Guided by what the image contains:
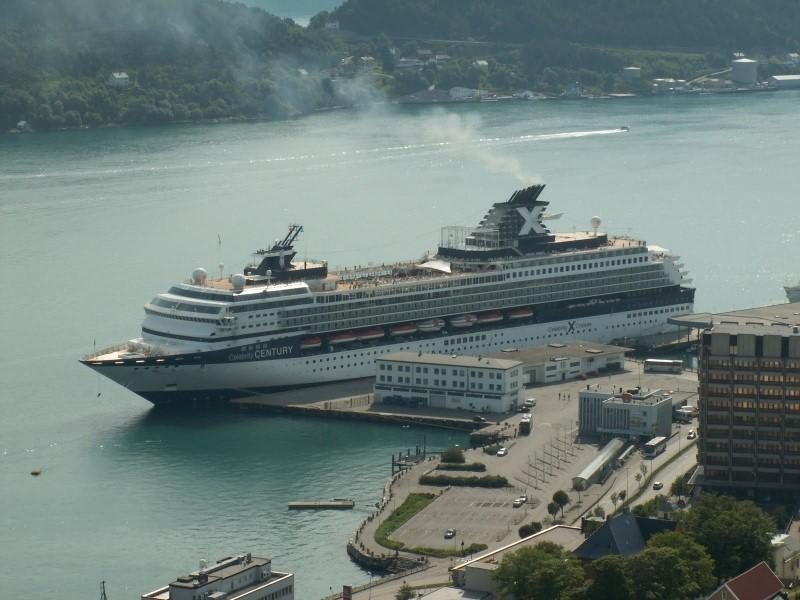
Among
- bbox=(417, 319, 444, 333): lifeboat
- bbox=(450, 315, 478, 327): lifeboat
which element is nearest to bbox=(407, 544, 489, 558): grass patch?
bbox=(417, 319, 444, 333): lifeboat

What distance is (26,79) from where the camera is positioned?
104750 mm

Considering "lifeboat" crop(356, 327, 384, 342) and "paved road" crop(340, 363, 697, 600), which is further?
"lifeboat" crop(356, 327, 384, 342)

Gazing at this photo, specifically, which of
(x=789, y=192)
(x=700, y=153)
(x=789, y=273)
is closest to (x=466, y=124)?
(x=700, y=153)

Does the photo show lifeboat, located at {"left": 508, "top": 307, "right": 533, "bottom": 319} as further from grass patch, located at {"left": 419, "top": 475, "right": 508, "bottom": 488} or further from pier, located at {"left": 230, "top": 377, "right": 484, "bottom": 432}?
grass patch, located at {"left": 419, "top": 475, "right": 508, "bottom": 488}

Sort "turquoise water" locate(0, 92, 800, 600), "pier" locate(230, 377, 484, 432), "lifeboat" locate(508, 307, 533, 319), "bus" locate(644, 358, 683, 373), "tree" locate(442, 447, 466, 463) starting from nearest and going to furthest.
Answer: "turquoise water" locate(0, 92, 800, 600), "tree" locate(442, 447, 466, 463), "pier" locate(230, 377, 484, 432), "bus" locate(644, 358, 683, 373), "lifeboat" locate(508, 307, 533, 319)

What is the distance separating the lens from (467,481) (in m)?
39.2

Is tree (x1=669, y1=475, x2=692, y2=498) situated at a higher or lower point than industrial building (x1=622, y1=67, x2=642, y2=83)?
lower

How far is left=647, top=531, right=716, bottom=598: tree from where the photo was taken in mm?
31016

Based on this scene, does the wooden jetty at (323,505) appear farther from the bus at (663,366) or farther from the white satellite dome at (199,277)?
the bus at (663,366)

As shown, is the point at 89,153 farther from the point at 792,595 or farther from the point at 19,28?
the point at 792,595

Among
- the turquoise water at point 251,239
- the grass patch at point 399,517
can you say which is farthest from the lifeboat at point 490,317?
the grass patch at point 399,517

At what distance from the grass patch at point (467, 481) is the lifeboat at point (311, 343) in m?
9.03

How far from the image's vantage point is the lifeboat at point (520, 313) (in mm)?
51344

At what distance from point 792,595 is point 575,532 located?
3.87 m
